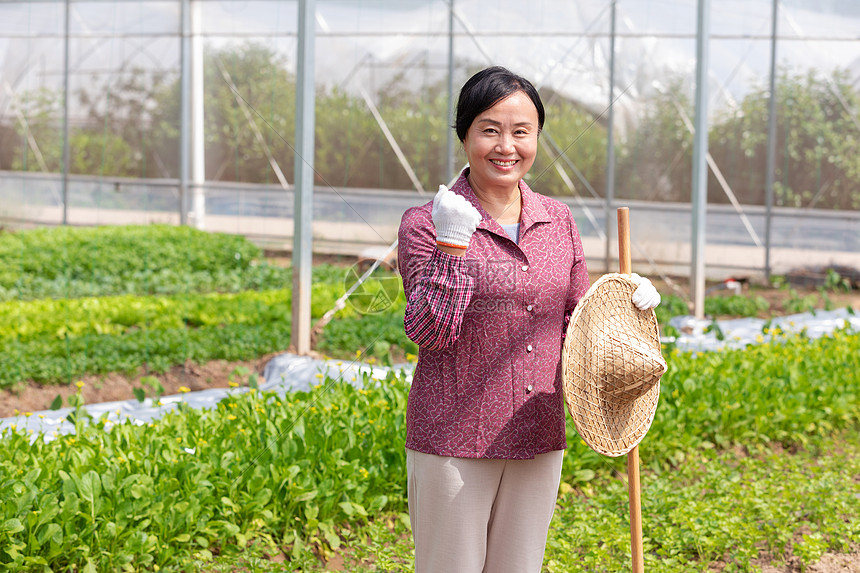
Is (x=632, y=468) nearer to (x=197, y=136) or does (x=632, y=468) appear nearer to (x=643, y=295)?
(x=643, y=295)

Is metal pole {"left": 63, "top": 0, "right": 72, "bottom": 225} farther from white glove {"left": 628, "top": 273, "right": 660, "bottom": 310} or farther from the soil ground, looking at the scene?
white glove {"left": 628, "top": 273, "right": 660, "bottom": 310}

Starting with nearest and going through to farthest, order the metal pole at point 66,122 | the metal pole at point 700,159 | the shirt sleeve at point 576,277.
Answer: the shirt sleeve at point 576,277
the metal pole at point 700,159
the metal pole at point 66,122

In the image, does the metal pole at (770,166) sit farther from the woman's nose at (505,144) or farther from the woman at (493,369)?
the woman's nose at (505,144)

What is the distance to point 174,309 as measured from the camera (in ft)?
20.5

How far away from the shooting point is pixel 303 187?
521 cm

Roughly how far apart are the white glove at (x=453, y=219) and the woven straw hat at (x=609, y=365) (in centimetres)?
31

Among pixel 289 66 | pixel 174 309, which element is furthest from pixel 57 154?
pixel 174 309

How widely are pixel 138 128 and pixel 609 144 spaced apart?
18.8 ft

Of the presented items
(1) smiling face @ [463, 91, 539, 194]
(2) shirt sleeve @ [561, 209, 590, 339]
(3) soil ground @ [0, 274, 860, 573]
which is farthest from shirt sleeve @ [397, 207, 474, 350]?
(3) soil ground @ [0, 274, 860, 573]

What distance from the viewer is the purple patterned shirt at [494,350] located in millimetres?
1763

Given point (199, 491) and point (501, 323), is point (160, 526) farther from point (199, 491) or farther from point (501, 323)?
point (501, 323)

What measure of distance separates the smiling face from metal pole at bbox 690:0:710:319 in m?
5.20

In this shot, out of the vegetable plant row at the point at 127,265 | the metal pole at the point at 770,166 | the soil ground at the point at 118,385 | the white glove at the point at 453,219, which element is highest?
the metal pole at the point at 770,166

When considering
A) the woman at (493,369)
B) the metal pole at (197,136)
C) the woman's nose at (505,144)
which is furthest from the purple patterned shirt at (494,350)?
the metal pole at (197,136)
